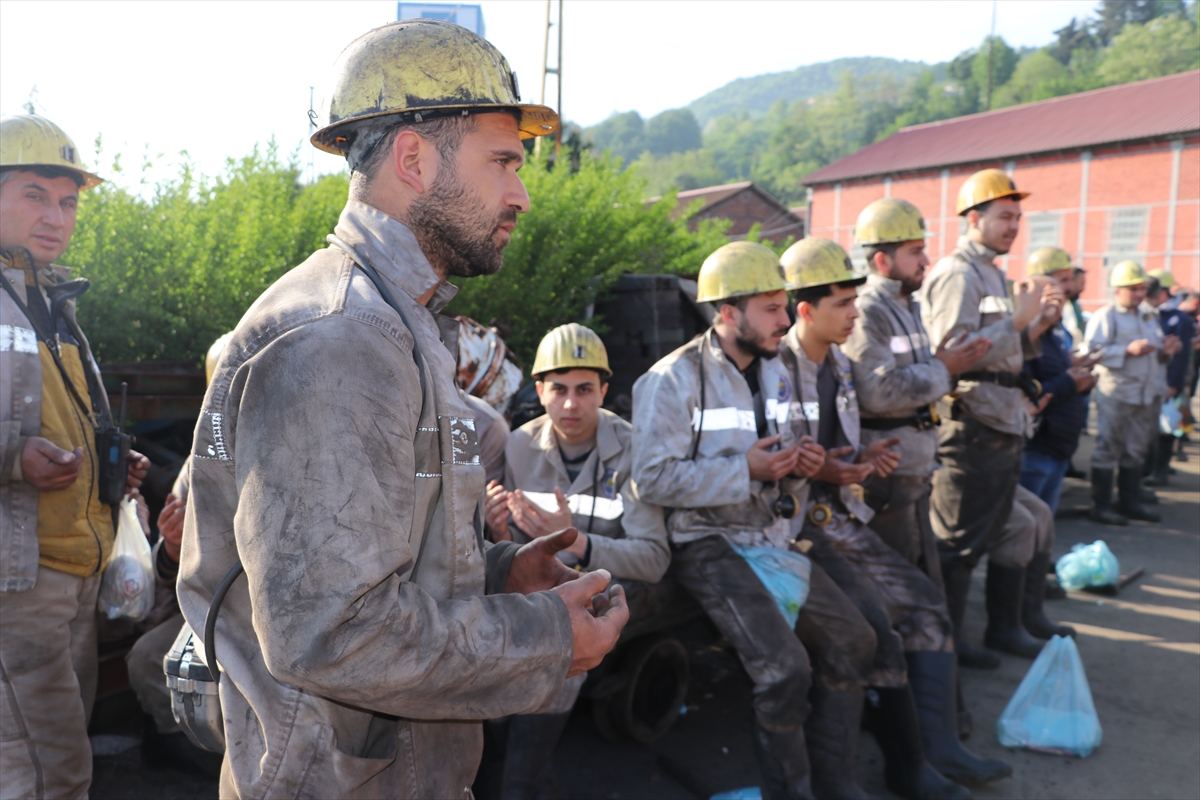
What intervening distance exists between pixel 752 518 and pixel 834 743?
36.3 inches

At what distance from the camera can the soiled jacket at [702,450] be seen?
351cm

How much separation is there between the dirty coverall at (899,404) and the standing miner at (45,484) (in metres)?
3.40

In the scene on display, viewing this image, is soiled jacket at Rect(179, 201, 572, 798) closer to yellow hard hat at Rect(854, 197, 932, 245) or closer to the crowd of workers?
the crowd of workers

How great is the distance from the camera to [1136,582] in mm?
6590

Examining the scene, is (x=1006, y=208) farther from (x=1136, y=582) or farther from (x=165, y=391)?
(x=165, y=391)

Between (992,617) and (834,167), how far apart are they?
35.9 m

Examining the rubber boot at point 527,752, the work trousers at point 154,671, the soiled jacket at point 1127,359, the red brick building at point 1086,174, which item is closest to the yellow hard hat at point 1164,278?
the soiled jacket at point 1127,359

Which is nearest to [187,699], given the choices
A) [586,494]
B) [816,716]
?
[586,494]

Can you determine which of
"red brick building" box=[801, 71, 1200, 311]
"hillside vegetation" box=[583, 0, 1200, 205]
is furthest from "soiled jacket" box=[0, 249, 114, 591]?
"hillside vegetation" box=[583, 0, 1200, 205]

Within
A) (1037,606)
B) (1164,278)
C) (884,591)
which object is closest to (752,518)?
(884,591)

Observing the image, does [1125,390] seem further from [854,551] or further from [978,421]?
[854,551]

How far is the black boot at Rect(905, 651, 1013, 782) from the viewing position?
12.4 feet

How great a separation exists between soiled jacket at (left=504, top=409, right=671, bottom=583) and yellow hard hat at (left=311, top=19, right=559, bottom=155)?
90.8 inches

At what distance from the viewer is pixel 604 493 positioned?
3.79 metres
